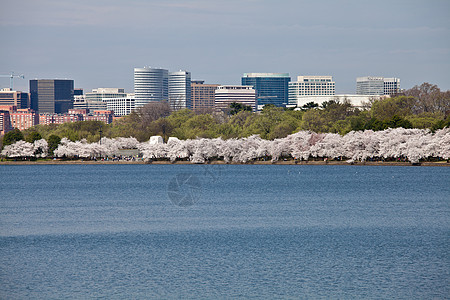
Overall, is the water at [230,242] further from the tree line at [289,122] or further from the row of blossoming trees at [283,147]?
the tree line at [289,122]

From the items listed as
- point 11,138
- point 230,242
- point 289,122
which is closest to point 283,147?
point 289,122

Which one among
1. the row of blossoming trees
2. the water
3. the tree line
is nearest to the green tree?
the tree line

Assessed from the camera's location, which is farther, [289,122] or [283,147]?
[289,122]

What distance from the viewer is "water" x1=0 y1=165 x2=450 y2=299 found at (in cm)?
2725

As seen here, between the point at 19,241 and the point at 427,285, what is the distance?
21867 mm

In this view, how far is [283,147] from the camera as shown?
98.2 metres

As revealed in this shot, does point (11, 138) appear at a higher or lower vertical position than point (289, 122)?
lower

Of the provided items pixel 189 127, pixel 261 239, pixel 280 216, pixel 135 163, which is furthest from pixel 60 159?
pixel 261 239

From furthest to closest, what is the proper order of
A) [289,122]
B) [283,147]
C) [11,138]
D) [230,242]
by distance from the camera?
[289,122], [11,138], [283,147], [230,242]

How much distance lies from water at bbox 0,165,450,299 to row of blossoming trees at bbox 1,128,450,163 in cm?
1816

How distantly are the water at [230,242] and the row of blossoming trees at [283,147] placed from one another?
18159 millimetres

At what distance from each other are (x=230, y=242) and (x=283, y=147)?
2461 inches

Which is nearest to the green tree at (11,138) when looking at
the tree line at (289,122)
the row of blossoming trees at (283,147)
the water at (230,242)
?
the tree line at (289,122)

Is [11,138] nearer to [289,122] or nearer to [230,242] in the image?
[289,122]
